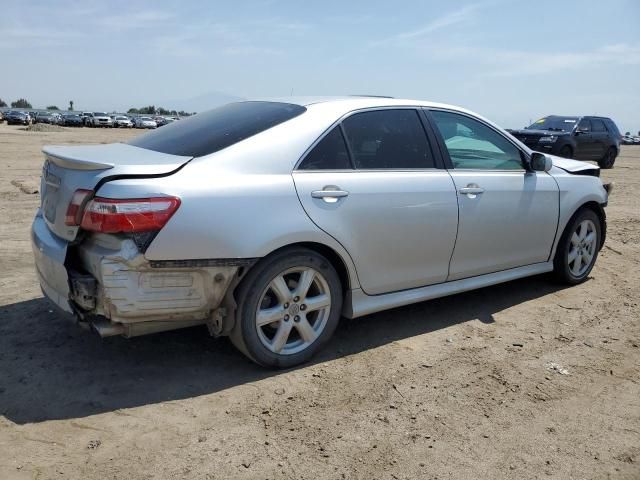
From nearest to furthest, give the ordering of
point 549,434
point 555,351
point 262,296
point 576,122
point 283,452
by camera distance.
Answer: point 283,452 < point 549,434 < point 262,296 < point 555,351 < point 576,122

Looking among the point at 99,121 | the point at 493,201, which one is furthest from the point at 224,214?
the point at 99,121

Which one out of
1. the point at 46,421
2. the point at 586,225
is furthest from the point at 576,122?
the point at 46,421

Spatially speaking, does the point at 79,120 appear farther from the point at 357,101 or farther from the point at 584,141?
the point at 357,101

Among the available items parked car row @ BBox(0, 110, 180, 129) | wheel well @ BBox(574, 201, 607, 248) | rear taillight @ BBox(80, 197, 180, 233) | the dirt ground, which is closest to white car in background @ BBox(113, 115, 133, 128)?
parked car row @ BBox(0, 110, 180, 129)

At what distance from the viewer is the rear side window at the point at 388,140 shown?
3.98m

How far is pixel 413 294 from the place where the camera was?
422 centimetres

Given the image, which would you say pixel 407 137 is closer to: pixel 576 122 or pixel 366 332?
pixel 366 332

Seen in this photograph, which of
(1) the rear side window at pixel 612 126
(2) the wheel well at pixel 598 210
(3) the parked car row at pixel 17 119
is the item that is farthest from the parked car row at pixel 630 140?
(2) the wheel well at pixel 598 210

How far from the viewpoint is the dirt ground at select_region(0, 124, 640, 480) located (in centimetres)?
278

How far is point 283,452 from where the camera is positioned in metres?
2.85

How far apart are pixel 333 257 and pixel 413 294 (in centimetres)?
76

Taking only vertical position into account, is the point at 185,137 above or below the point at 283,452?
above

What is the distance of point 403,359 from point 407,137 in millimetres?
1573

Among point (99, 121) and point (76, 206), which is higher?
point (99, 121)
